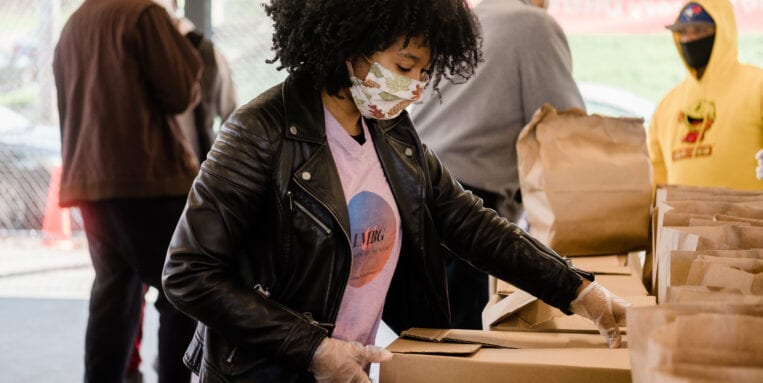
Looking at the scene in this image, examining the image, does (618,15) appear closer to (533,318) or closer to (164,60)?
(164,60)

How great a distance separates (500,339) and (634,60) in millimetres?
4013

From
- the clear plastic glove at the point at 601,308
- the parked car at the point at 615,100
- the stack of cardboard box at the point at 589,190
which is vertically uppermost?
the clear plastic glove at the point at 601,308

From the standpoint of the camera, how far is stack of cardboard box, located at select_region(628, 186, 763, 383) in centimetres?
94

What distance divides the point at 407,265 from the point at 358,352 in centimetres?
37

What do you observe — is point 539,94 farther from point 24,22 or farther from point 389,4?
point 24,22

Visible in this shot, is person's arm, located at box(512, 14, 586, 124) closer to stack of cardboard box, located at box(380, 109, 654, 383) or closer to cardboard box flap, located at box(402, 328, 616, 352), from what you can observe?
stack of cardboard box, located at box(380, 109, 654, 383)

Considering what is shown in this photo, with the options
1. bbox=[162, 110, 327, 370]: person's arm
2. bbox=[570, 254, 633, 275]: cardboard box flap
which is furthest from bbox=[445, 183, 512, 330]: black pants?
bbox=[162, 110, 327, 370]: person's arm

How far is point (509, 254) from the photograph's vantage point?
1.84 metres

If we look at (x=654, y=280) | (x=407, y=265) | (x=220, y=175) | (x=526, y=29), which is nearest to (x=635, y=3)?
(x=526, y=29)

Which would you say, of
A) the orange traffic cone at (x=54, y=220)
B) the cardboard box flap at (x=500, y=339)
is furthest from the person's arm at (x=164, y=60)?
the orange traffic cone at (x=54, y=220)

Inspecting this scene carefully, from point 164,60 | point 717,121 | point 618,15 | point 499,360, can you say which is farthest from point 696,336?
point 618,15

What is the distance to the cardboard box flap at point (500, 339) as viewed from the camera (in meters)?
1.59

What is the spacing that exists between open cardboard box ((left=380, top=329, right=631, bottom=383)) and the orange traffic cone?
4.87 meters

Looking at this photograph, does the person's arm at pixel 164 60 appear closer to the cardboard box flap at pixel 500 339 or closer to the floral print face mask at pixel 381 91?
the floral print face mask at pixel 381 91
